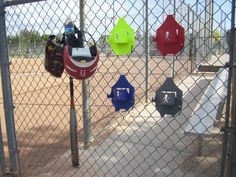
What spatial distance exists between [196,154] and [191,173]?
0.55 meters

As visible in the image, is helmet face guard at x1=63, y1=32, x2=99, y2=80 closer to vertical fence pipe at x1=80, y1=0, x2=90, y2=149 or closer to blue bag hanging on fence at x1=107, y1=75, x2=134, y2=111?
blue bag hanging on fence at x1=107, y1=75, x2=134, y2=111

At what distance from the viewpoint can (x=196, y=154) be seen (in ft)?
13.9

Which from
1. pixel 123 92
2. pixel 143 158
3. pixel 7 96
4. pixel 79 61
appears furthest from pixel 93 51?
pixel 143 158

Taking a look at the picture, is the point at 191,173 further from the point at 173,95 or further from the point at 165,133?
the point at 173,95

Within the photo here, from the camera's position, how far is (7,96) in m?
2.93

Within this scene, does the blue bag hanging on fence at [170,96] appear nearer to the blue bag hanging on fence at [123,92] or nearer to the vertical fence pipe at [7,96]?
the blue bag hanging on fence at [123,92]

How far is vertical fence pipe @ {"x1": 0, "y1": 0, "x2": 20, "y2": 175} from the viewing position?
2.85 m

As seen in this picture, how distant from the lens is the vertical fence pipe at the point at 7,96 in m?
2.85

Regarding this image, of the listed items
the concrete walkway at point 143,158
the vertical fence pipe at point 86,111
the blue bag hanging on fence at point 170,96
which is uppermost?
the blue bag hanging on fence at point 170,96

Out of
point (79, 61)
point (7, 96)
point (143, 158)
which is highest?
point (79, 61)

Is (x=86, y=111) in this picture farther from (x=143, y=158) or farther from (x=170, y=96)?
(x=170, y=96)

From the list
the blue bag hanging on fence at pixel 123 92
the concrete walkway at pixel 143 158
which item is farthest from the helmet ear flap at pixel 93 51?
the concrete walkway at pixel 143 158

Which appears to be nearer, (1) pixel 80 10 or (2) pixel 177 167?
(2) pixel 177 167

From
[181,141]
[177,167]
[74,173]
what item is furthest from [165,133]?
[74,173]
